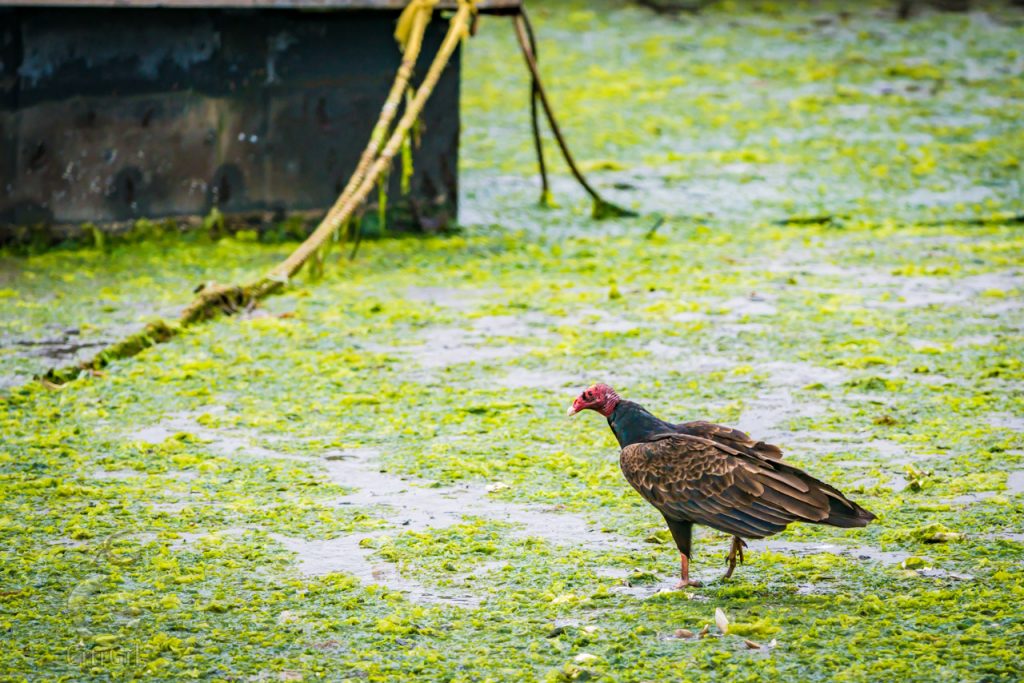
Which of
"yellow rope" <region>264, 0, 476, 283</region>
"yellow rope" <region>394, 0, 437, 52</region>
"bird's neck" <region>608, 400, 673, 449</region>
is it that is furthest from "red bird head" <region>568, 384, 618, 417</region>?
"yellow rope" <region>394, 0, 437, 52</region>

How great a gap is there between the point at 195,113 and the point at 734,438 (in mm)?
4199

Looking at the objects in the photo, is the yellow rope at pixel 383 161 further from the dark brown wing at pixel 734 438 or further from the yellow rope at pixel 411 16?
the dark brown wing at pixel 734 438

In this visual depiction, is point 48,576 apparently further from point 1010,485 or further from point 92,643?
point 1010,485

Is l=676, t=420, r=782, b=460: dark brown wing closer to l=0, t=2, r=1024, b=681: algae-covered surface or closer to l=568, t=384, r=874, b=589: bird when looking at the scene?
l=568, t=384, r=874, b=589: bird

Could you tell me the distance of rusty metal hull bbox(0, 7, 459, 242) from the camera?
6543 mm

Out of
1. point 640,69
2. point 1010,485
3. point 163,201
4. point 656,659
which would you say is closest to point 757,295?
point 1010,485

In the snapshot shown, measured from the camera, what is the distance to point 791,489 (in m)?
3.14

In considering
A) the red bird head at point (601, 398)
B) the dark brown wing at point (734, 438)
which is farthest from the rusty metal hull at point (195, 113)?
the dark brown wing at point (734, 438)

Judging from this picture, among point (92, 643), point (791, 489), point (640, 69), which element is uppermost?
point (640, 69)

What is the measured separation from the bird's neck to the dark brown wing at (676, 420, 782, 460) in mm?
53

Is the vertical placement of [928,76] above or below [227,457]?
above

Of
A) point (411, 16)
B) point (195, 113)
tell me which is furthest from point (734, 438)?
→ point (195, 113)

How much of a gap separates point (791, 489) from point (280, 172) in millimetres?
4431

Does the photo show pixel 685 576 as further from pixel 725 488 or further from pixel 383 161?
pixel 383 161
